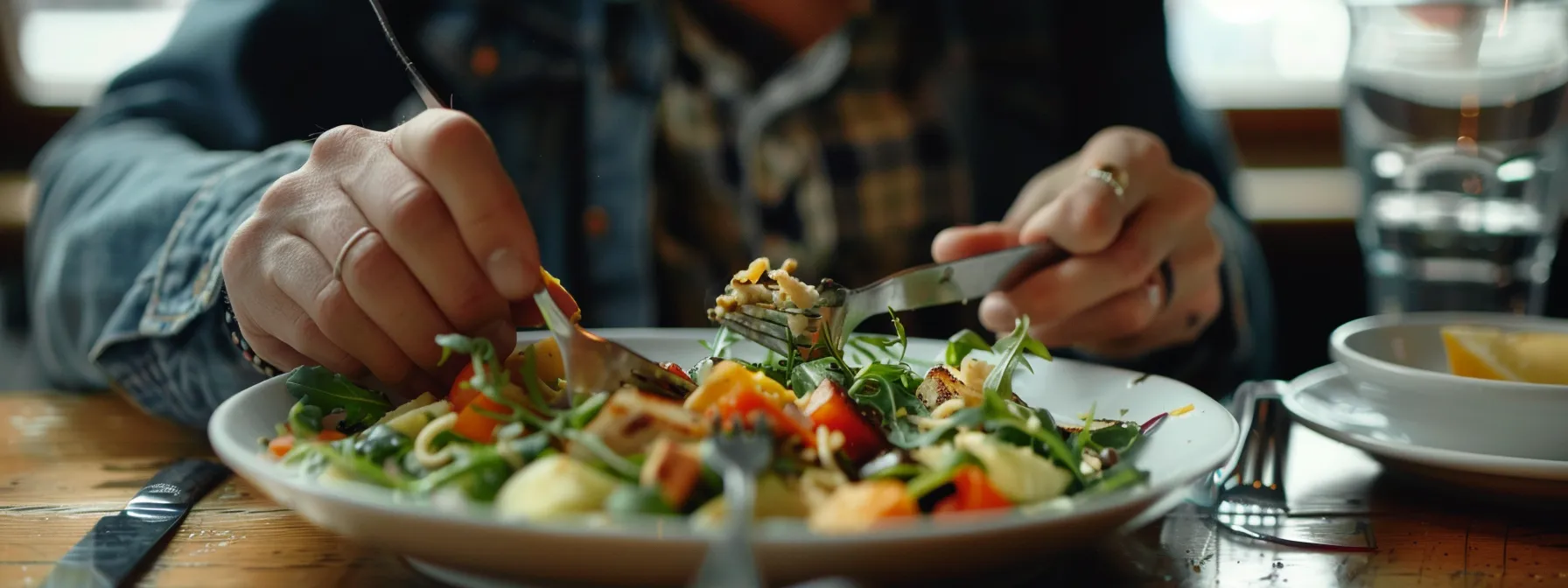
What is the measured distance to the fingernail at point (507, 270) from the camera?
0.78m

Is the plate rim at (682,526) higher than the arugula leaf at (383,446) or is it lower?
higher

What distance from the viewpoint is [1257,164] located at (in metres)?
3.17

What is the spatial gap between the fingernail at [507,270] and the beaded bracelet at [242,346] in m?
0.31

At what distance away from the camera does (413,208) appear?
792 millimetres

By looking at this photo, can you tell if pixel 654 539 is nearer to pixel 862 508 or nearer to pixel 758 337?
pixel 862 508

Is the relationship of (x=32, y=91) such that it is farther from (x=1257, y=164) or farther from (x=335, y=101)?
(x=1257, y=164)

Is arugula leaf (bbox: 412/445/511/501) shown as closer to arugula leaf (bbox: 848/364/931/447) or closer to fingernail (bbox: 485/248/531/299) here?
fingernail (bbox: 485/248/531/299)

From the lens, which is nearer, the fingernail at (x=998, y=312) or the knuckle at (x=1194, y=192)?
the fingernail at (x=998, y=312)

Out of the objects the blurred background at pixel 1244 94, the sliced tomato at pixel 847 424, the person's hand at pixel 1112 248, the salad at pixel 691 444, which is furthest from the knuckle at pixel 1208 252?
the blurred background at pixel 1244 94

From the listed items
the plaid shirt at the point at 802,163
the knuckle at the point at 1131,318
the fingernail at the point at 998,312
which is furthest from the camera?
the plaid shirt at the point at 802,163

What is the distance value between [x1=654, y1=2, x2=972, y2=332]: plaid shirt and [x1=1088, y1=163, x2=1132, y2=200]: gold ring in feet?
2.19

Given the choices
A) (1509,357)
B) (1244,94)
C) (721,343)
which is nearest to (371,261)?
(721,343)

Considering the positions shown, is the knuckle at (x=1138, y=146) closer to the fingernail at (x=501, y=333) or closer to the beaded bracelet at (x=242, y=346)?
the fingernail at (x=501, y=333)

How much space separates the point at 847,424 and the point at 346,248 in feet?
1.31
